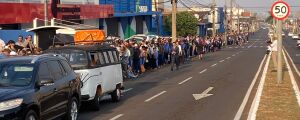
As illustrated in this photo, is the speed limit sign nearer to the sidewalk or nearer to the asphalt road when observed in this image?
the sidewalk

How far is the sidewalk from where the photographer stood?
14156 millimetres

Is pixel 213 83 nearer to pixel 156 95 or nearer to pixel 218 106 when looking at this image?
pixel 156 95

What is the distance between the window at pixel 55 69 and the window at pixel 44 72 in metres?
0.22

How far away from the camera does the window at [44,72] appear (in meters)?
11.5

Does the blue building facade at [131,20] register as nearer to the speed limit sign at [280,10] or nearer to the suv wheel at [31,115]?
→ the speed limit sign at [280,10]

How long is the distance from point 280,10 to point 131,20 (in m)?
41.4

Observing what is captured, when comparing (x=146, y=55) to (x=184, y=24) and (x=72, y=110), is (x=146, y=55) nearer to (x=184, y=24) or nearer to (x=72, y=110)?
(x=72, y=110)

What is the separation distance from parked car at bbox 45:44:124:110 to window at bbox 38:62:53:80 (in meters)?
3.01

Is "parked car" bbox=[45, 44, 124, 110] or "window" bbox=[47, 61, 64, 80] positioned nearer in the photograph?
"window" bbox=[47, 61, 64, 80]

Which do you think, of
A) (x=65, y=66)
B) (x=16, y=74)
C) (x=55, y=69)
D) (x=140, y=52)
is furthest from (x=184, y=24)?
(x=16, y=74)

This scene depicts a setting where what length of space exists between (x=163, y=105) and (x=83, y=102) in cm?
218

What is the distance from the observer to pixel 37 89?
11062mm

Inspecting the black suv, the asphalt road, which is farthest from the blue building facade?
the black suv

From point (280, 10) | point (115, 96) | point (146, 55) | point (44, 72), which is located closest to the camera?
point (44, 72)
